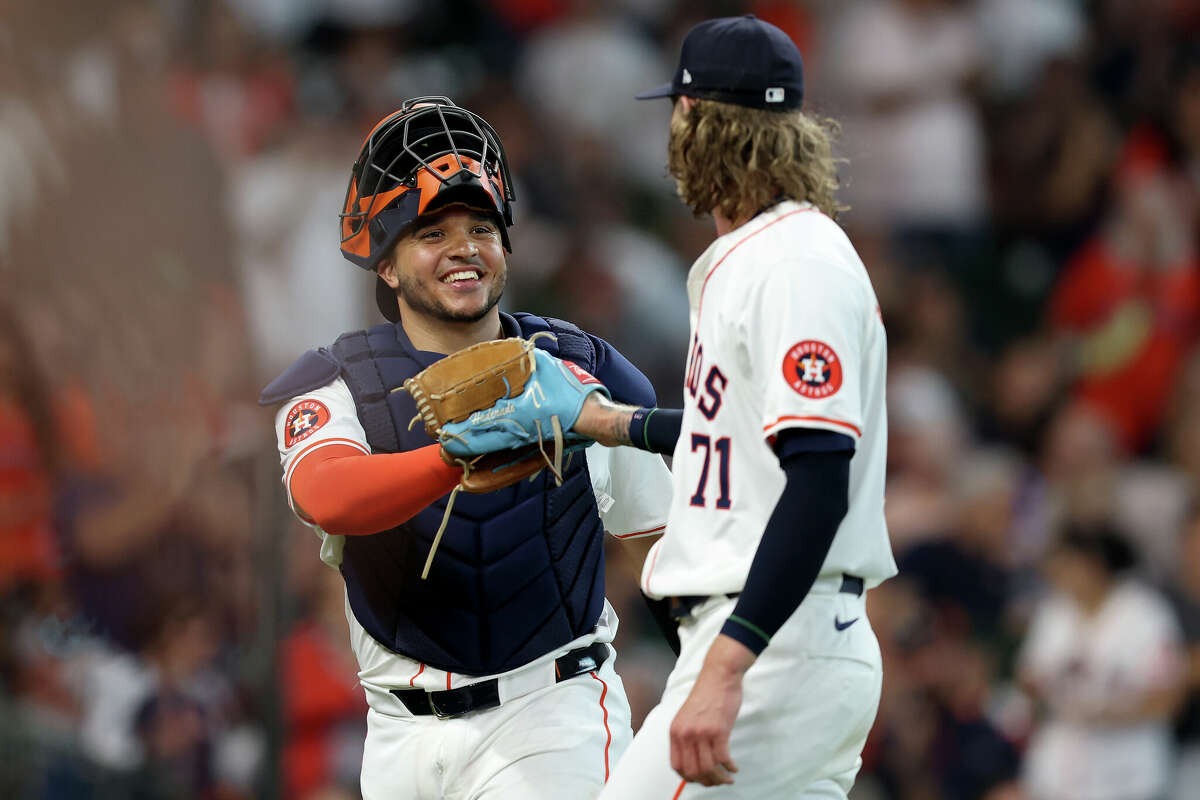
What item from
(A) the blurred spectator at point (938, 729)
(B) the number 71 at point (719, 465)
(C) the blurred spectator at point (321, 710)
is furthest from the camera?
(A) the blurred spectator at point (938, 729)

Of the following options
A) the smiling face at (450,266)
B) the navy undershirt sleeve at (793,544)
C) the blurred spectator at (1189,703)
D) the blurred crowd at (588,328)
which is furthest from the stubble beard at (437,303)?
the blurred spectator at (1189,703)

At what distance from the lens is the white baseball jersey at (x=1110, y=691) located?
622 centimetres

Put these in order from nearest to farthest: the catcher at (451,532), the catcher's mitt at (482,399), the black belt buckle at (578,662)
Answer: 1. the catcher's mitt at (482,399)
2. the catcher at (451,532)
3. the black belt buckle at (578,662)

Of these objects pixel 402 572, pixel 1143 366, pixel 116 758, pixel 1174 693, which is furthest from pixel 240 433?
pixel 1143 366

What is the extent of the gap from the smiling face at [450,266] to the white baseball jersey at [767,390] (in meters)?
0.78

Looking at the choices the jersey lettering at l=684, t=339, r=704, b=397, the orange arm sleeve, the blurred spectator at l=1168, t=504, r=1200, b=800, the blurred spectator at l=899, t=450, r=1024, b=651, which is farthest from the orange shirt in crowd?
the blurred spectator at l=1168, t=504, r=1200, b=800

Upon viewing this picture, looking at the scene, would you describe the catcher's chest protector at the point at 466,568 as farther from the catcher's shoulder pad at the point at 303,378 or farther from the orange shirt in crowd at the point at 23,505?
the orange shirt in crowd at the point at 23,505

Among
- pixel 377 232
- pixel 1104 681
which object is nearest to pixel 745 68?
pixel 377 232

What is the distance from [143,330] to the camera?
256 inches

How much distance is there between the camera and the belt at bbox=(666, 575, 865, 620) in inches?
105

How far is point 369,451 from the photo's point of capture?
3.31 meters

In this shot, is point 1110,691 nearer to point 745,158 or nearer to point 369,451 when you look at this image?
point 369,451

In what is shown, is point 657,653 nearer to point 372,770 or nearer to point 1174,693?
point 1174,693

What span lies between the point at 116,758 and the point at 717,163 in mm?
4328
